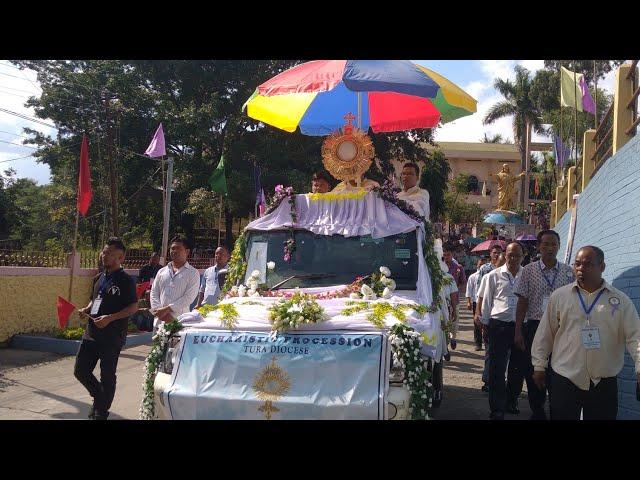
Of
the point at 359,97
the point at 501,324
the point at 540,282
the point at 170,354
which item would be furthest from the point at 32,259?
the point at 540,282

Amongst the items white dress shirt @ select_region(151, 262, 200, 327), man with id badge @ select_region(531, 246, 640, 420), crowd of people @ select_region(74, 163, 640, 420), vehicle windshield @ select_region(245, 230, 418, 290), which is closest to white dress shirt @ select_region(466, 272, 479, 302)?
crowd of people @ select_region(74, 163, 640, 420)

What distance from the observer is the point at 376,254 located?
609 centimetres

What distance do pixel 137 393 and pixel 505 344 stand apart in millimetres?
4485

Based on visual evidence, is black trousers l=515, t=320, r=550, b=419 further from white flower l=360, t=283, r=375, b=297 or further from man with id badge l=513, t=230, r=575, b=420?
white flower l=360, t=283, r=375, b=297

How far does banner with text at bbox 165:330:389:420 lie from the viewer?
434cm

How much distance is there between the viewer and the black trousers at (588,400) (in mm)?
4336

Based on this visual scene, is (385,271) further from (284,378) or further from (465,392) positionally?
(465,392)

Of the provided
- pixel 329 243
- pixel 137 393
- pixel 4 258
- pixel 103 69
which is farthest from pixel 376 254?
pixel 103 69

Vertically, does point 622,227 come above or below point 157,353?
above

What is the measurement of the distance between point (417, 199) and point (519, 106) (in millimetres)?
38882

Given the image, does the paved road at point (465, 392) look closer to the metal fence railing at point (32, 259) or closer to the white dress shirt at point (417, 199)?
the white dress shirt at point (417, 199)

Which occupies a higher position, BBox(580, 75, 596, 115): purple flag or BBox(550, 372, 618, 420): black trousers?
BBox(580, 75, 596, 115): purple flag

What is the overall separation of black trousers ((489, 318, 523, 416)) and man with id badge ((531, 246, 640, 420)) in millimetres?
1775

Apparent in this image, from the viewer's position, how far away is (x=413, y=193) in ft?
24.4
